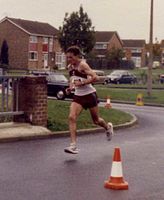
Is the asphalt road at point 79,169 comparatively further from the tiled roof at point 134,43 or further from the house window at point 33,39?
the tiled roof at point 134,43

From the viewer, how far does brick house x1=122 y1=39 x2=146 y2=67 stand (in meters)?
133

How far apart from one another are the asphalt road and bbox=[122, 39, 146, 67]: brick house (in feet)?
392

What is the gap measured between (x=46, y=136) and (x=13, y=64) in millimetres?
74030

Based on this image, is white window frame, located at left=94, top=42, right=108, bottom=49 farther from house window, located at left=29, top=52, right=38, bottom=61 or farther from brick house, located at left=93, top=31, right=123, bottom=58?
house window, located at left=29, top=52, right=38, bottom=61

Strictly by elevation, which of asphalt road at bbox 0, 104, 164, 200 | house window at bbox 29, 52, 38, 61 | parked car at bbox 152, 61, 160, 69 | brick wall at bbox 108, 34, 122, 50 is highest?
brick wall at bbox 108, 34, 122, 50

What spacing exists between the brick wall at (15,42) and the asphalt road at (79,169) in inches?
2907

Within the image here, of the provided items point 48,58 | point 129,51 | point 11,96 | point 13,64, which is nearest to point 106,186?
point 11,96

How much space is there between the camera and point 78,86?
11.3m

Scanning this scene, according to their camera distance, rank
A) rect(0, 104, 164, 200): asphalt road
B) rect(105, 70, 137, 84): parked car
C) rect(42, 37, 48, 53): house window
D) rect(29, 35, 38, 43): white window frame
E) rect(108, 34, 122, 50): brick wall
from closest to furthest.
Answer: rect(0, 104, 164, 200): asphalt road → rect(105, 70, 137, 84): parked car → rect(29, 35, 38, 43): white window frame → rect(42, 37, 48, 53): house window → rect(108, 34, 122, 50): brick wall

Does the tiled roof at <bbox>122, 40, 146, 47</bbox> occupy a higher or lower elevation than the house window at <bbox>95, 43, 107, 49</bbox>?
higher

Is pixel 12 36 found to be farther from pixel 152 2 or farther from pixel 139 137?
pixel 139 137

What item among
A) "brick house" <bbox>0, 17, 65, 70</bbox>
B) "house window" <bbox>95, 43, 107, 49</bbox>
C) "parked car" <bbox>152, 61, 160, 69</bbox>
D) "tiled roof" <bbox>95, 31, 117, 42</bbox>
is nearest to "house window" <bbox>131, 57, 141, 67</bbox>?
"parked car" <bbox>152, 61, 160, 69</bbox>

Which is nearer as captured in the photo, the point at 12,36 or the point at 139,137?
the point at 139,137

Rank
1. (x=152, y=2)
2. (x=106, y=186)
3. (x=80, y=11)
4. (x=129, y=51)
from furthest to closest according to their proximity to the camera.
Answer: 1. (x=129, y=51)
2. (x=80, y=11)
3. (x=152, y=2)
4. (x=106, y=186)
